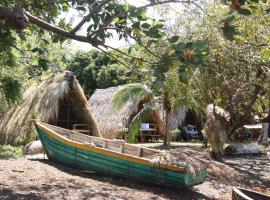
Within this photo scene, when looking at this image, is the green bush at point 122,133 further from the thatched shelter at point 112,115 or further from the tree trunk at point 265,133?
the tree trunk at point 265,133

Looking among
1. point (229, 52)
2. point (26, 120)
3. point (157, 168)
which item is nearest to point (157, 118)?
point (26, 120)

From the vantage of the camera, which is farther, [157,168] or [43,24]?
[157,168]

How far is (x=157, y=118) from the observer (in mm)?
20266

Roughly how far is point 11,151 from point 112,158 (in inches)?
175

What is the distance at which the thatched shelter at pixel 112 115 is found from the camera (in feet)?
59.9

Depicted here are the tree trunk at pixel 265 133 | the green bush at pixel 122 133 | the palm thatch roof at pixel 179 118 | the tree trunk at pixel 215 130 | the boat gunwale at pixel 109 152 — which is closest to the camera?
the boat gunwale at pixel 109 152

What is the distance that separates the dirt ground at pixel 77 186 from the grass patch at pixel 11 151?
2.23 ft

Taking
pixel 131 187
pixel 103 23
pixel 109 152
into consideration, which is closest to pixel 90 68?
pixel 109 152

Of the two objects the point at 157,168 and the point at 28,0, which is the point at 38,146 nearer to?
the point at 157,168

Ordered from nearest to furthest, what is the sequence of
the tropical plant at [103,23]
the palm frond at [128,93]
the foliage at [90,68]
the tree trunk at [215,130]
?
the tropical plant at [103,23], the tree trunk at [215,130], the palm frond at [128,93], the foliage at [90,68]

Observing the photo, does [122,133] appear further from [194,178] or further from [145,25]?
[145,25]

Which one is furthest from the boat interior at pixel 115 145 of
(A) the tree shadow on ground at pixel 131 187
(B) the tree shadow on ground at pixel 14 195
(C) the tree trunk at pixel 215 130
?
(C) the tree trunk at pixel 215 130

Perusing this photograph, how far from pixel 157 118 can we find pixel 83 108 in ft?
17.5

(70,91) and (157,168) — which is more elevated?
(70,91)
